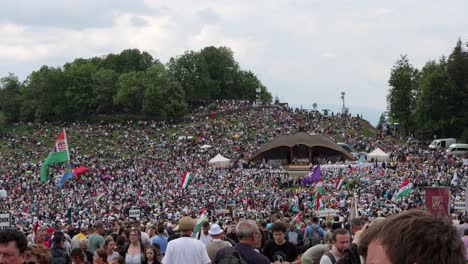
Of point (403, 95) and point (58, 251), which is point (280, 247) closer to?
point (58, 251)

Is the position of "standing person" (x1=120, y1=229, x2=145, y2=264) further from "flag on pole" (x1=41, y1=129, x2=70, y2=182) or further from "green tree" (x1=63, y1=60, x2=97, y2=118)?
"green tree" (x1=63, y1=60, x2=97, y2=118)

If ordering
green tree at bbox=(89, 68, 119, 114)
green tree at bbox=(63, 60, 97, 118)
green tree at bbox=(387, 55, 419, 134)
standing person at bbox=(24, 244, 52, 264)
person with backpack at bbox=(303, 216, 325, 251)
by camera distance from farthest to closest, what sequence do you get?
green tree at bbox=(63, 60, 97, 118)
green tree at bbox=(89, 68, 119, 114)
green tree at bbox=(387, 55, 419, 134)
person with backpack at bbox=(303, 216, 325, 251)
standing person at bbox=(24, 244, 52, 264)

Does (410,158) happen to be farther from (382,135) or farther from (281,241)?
(281,241)

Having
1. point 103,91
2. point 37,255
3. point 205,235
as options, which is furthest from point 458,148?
point 37,255

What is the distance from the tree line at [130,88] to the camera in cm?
9231

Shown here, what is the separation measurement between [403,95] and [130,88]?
1312 inches

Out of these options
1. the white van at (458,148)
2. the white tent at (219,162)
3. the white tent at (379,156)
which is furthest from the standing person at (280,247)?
the white van at (458,148)

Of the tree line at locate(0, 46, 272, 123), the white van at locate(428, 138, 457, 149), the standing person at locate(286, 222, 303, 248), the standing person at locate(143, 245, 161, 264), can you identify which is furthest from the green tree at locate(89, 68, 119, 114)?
the standing person at locate(143, 245, 161, 264)

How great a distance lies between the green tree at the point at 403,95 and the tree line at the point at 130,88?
23037mm

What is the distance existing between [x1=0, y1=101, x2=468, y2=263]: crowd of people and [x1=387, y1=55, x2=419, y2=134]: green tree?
9.36 metres

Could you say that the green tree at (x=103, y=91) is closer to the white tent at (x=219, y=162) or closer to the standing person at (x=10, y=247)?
the white tent at (x=219, y=162)

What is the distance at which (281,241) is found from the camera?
8.97 m

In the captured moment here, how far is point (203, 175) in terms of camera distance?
2025 inches

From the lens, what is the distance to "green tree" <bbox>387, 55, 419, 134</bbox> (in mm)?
79750
